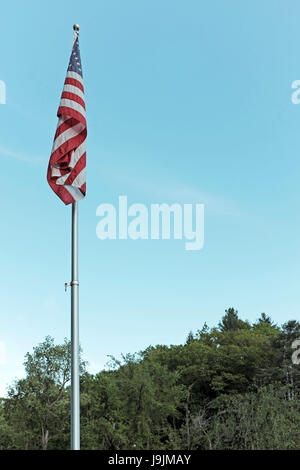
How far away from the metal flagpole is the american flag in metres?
0.25

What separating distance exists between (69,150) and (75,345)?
102 inches

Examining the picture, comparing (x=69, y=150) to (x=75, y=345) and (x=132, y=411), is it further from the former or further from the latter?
(x=132, y=411)

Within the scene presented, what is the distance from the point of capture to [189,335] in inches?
2525

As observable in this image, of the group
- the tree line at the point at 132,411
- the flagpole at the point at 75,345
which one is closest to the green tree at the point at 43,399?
the tree line at the point at 132,411

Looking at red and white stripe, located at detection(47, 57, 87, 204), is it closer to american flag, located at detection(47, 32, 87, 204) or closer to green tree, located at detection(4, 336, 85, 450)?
american flag, located at detection(47, 32, 87, 204)

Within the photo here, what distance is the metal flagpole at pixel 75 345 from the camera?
6.17 m

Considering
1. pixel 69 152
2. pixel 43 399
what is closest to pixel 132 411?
pixel 43 399

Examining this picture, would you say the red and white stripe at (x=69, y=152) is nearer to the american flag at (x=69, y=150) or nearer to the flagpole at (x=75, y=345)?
the american flag at (x=69, y=150)

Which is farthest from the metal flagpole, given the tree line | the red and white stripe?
the tree line

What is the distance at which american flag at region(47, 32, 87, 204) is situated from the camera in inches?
273

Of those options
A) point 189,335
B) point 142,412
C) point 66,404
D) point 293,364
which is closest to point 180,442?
point 142,412

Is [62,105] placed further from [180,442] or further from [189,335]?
[189,335]
